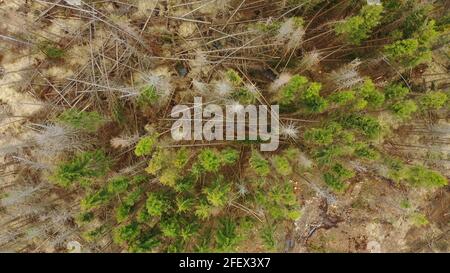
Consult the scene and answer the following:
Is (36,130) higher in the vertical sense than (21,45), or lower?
lower

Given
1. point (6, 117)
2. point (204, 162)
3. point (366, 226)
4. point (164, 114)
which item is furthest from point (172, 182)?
point (366, 226)

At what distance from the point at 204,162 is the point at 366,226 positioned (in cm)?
225

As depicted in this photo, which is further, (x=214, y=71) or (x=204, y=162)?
(x=214, y=71)

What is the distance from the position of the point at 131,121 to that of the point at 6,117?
4.49 ft

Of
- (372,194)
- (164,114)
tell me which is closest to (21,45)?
(164,114)

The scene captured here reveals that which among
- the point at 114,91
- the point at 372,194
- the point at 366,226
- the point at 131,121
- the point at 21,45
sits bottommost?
the point at 366,226

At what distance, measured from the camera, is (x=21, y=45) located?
449 cm

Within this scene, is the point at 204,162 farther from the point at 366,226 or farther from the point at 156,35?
the point at 366,226

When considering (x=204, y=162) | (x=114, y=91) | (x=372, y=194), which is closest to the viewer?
(x=204, y=162)

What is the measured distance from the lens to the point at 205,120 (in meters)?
4.12

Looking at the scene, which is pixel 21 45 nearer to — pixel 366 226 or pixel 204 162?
pixel 204 162

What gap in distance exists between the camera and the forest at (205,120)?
4.03 meters

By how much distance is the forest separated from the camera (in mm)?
4031

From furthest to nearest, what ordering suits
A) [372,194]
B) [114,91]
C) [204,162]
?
[372,194]
[114,91]
[204,162]
